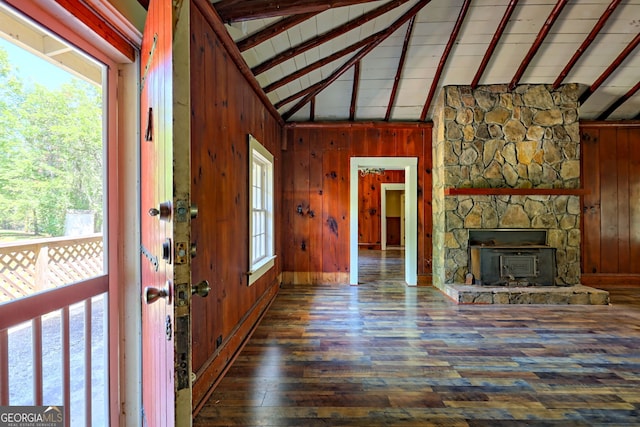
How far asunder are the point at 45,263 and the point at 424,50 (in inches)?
172

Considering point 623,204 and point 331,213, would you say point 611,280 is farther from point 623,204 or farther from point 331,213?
point 331,213

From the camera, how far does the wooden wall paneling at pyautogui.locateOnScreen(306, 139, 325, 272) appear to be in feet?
17.5

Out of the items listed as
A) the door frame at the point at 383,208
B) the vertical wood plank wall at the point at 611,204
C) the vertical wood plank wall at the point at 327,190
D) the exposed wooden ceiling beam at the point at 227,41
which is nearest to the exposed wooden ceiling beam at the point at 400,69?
the vertical wood plank wall at the point at 327,190

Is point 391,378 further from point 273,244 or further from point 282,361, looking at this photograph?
point 273,244

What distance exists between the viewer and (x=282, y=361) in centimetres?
254

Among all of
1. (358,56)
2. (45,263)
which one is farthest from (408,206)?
(45,263)

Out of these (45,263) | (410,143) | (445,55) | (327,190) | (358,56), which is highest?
(445,55)

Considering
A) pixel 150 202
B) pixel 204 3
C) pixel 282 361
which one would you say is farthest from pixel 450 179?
pixel 150 202

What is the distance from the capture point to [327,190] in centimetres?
535

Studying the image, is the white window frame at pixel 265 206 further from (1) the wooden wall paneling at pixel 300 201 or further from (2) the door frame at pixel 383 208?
(2) the door frame at pixel 383 208

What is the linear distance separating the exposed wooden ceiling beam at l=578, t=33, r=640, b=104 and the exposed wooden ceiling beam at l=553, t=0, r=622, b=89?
0.48m

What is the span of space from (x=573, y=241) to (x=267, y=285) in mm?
4330

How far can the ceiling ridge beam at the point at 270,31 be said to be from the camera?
2.71 metres

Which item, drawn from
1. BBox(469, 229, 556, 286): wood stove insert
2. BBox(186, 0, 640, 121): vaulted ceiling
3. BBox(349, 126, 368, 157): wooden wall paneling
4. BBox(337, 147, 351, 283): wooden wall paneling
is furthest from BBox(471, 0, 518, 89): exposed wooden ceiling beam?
BBox(469, 229, 556, 286): wood stove insert
